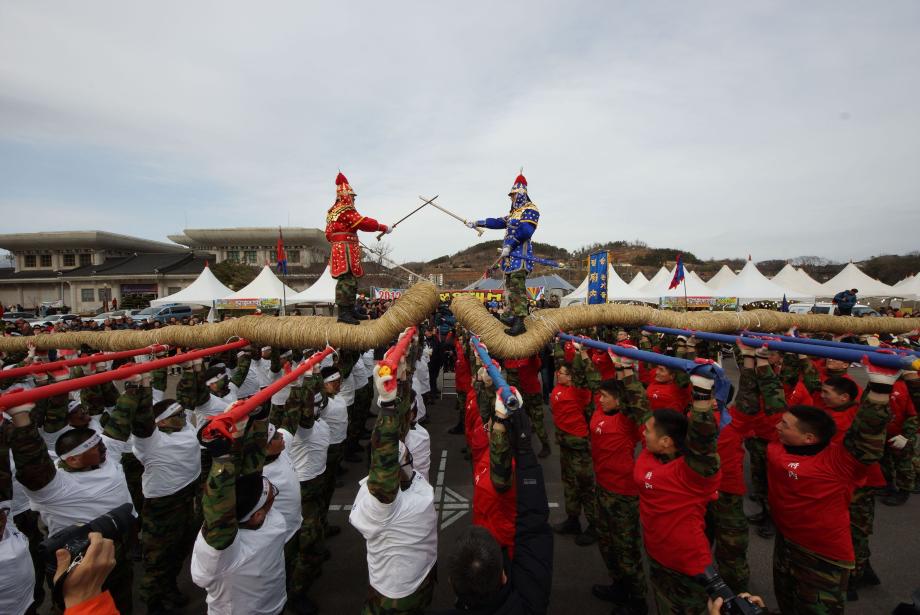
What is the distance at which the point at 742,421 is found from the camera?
13.4 ft

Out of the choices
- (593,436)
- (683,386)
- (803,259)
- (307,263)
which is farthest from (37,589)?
(803,259)

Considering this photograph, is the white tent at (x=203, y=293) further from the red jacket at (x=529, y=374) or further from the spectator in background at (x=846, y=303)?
the spectator in background at (x=846, y=303)

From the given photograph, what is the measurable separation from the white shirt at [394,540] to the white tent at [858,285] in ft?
89.3

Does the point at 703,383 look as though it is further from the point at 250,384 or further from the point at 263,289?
the point at 263,289

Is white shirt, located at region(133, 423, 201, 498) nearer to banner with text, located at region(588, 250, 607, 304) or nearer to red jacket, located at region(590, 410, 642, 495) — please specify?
red jacket, located at region(590, 410, 642, 495)

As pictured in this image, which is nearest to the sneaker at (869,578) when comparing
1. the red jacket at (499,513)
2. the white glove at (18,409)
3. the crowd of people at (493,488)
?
the crowd of people at (493,488)

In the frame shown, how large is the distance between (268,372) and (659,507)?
23.7ft

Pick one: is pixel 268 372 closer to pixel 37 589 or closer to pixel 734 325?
pixel 37 589

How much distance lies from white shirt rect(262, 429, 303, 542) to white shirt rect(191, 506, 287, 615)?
0.62 metres

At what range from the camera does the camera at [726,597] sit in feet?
6.50

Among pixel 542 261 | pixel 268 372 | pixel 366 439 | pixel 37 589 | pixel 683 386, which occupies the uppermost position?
pixel 542 261

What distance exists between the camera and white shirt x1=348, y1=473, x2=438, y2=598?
2457 millimetres

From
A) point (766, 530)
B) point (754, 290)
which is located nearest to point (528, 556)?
point (766, 530)

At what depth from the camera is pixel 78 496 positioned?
3.16 metres
